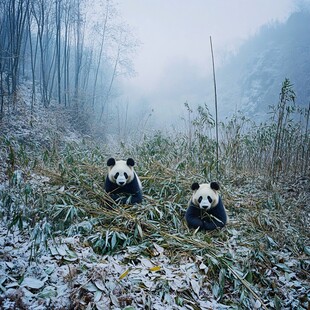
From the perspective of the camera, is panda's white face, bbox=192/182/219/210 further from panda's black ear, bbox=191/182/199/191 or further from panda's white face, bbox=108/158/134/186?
panda's white face, bbox=108/158/134/186

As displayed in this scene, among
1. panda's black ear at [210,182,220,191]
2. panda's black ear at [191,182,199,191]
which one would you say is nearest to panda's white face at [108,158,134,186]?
panda's black ear at [191,182,199,191]

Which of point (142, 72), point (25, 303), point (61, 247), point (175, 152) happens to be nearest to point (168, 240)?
point (61, 247)

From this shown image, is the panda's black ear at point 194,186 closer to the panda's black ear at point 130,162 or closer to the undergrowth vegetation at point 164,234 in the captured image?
the undergrowth vegetation at point 164,234

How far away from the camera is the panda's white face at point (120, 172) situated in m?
2.91

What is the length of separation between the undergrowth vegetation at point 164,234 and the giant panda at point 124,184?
11cm

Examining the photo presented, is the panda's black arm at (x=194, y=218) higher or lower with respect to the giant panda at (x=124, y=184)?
lower

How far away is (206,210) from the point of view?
266cm

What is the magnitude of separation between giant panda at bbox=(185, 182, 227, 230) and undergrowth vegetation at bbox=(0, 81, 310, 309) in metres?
0.08

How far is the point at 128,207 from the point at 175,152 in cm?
184

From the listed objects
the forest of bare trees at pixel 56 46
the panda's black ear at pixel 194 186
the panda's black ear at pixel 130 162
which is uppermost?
the forest of bare trees at pixel 56 46

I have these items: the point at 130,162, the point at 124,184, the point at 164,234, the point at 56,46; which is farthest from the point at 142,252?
the point at 56,46

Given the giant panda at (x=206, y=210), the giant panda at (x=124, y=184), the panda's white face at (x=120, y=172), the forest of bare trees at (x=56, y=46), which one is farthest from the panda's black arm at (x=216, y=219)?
the forest of bare trees at (x=56, y=46)

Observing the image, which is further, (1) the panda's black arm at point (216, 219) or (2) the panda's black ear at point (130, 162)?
(2) the panda's black ear at point (130, 162)

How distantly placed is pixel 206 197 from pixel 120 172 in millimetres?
977
